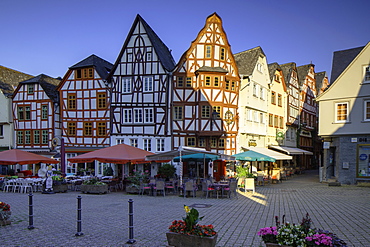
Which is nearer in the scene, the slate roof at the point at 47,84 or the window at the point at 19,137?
the slate roof at the point at 47,84

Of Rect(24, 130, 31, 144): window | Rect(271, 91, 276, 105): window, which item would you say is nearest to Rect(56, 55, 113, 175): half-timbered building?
Rect(24, 130, 31, 144): window

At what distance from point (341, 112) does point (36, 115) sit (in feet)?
92.2

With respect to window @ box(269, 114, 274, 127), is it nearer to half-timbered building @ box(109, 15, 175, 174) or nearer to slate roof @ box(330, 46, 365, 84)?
slate roof @ box(330, 46, 365, 84)

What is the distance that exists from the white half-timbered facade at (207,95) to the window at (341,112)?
25.8 feet

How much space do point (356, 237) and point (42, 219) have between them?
917 centimetres

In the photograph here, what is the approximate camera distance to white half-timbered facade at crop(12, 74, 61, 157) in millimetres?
31594

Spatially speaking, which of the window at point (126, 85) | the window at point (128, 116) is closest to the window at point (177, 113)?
the window at point (128, 116)

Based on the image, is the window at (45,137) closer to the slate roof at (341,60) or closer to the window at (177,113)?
the window at (177,113)

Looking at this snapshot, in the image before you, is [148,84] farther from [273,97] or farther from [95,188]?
[273,97]

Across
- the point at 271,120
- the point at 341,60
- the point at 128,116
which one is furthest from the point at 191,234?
the point at 271,120

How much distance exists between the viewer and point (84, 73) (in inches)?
1201

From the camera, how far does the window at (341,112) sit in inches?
901

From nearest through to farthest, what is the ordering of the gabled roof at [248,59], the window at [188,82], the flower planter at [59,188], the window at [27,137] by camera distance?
the flower planter at [59,188], the window at [188,82], the gabled roof at [248,59], the window at [27,137]

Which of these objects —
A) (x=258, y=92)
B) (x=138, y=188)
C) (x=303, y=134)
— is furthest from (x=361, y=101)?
(x=303, y=134)
